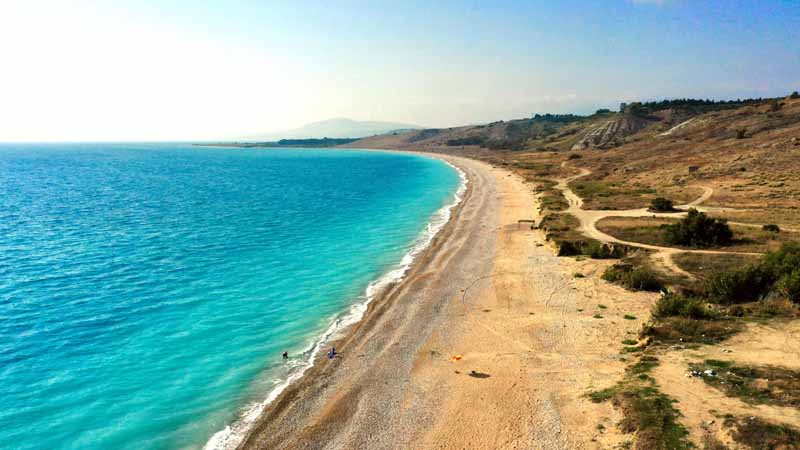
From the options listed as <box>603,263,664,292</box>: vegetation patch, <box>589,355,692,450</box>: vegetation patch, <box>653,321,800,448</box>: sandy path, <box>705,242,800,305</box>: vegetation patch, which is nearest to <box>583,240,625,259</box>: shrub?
<box>603,263,664,292</box>: vegetation patch

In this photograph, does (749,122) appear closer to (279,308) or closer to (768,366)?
(768,366)

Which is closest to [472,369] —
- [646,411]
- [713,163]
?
[646,411]

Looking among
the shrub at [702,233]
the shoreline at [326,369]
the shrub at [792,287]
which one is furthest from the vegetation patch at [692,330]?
the shrub at [702,233]

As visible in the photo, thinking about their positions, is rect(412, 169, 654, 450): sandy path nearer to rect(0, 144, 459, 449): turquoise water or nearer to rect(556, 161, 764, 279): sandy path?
rect(556, 161, 764, 279): sandy path

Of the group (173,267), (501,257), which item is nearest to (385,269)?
(501,257)

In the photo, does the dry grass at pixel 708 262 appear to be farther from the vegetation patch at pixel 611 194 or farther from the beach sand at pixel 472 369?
the vegetation patch at pixel 611 194
